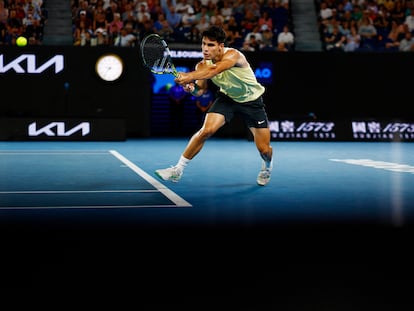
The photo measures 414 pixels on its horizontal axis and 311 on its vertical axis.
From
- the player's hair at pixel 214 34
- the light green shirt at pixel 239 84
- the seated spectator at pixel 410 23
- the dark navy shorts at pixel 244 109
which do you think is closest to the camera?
the player's hair at pixel 214 34

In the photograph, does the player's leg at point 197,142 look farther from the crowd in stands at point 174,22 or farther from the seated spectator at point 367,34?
the seated spectator at point 367,34

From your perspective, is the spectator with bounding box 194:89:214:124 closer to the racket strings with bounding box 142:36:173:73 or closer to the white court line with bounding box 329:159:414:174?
the white court line with bounding box 329:159:414:174

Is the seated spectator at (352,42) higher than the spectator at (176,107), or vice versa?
the seated spectator at (352,42)

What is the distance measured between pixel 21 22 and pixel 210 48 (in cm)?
1361

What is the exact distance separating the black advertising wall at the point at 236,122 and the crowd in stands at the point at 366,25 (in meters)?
0.35

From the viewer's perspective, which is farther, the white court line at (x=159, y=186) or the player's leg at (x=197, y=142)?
the player's leg at (x=197, y=142)

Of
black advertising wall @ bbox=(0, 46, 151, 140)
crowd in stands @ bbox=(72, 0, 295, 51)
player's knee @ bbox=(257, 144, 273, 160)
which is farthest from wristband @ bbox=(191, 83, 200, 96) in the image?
crowd in stands @ bbox=(72, 0, 295, 51)

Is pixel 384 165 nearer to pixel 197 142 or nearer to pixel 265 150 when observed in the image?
pixel 265 150

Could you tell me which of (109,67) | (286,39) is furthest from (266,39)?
(109,67)

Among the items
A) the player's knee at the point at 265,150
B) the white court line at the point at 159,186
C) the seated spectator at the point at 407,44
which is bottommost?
the white court line at the point at 159,186

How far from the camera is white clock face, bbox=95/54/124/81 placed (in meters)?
20.7

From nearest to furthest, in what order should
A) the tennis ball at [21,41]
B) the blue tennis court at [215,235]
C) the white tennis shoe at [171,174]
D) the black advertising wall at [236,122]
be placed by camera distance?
the blue tennis court at [215,235], the white tennis shoe at [171,174], the black advertising wall at [236,122], the tennis ball at [21,41]

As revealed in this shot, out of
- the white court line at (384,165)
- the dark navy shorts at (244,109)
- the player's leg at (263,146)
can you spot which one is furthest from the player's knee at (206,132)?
the white court line at (384,165)

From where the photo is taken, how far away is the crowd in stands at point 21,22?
2011 centimetres
